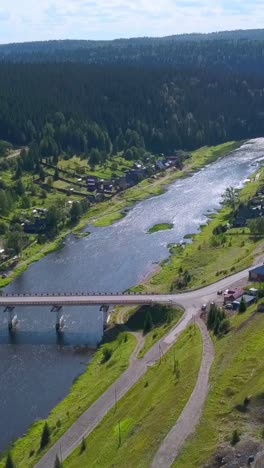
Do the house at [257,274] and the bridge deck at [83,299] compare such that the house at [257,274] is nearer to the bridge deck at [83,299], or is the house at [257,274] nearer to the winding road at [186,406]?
the winding road at [186,406]

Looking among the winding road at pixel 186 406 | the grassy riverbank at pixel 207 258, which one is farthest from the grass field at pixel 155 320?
the grassy riverbank at pixel 207 258

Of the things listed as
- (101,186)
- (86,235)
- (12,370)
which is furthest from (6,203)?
(12,370)

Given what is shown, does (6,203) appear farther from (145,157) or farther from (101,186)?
(145,157)

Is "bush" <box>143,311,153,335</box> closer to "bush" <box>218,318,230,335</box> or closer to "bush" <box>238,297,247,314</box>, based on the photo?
"bush" <box>238,297,247,314</box>

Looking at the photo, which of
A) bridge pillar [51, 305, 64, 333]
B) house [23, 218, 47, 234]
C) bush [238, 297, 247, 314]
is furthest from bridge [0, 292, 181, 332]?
house [23, 218, 47, 234]

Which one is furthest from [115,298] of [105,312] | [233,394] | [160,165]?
[160,165]
